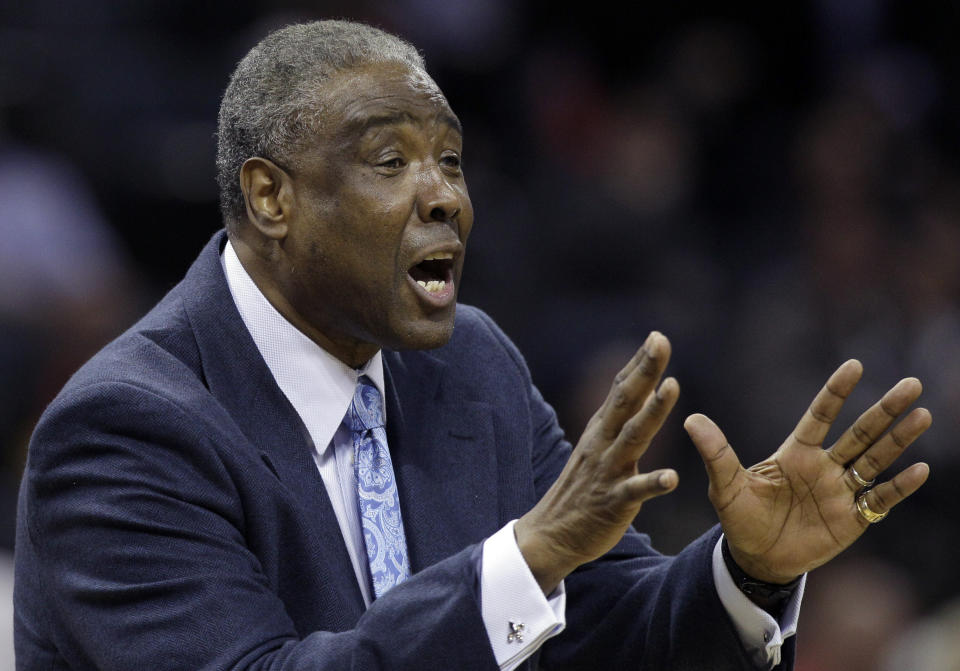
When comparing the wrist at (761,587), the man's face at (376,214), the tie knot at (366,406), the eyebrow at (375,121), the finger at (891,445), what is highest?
the eyebrow at (375,121)

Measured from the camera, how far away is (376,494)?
2.53 m

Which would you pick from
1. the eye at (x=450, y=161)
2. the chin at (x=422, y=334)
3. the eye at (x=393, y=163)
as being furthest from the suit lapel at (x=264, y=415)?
the eye at (x=450, y=161)

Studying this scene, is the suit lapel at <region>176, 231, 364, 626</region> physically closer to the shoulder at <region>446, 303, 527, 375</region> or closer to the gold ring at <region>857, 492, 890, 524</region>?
the shoulder at <region>446, 303, 527, 375</region>

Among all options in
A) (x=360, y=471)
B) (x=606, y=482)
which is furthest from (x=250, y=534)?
(x=606, y=482)

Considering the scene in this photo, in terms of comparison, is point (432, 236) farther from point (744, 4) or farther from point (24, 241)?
point (744, 4)

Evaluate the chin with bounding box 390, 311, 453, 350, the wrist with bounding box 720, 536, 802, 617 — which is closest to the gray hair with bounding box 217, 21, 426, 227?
the chin with bounding box 390, 311, 453, 350

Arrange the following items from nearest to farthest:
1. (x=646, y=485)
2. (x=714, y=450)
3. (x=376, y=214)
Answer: (x=646, y=485) → (x=714, y=450) → (x=376, y=214)

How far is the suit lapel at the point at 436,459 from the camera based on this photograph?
2.55 m

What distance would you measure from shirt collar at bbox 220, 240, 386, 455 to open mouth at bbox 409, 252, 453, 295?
23 cm

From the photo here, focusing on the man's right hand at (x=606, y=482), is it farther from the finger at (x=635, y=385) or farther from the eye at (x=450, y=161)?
the eye at (x=450, y=161)

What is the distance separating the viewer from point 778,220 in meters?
6.37

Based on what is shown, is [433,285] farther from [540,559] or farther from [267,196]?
[540,559]

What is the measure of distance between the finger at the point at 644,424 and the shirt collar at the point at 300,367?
73 cm

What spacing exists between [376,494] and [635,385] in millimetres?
754
